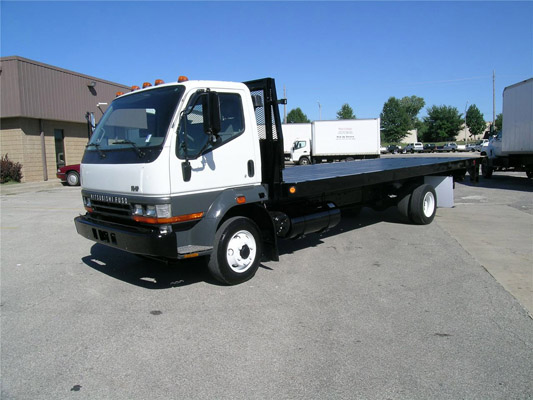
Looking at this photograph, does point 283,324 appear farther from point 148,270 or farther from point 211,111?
point 148,270

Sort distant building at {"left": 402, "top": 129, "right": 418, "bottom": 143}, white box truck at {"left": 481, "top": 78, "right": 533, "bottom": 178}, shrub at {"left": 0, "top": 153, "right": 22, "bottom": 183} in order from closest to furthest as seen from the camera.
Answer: white box truck at {"left": 481, "top": 78, "right": 533, "bottom": 178}, shrub at {"left": 0, "top": 153, "right": 22, "bottom": 183}, distant building at {"left": 402, "top": 129, "right": 418, "bottom": 143}

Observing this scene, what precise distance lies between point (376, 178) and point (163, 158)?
14.0 feet

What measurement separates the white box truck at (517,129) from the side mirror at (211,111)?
1536 cm

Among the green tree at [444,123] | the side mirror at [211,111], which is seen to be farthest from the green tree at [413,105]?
the side mirror at [211,111]

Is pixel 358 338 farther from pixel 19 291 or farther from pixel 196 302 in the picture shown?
pixel 19 291

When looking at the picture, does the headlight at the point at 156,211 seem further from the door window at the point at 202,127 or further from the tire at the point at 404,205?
the tire at the point at 404,205

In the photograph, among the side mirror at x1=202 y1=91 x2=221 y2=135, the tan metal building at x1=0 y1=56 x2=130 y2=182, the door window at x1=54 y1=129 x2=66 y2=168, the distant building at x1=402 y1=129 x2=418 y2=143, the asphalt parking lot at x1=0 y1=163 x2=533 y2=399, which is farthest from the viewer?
the distant building at x1=402 y1=129 x2=418 y2=143

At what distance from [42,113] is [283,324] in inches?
858

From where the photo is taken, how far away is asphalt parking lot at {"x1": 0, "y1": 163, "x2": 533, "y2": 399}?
3.14 metres

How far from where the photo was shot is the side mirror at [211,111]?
459 centimetres

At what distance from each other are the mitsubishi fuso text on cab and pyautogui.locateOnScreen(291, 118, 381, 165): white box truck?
2616 cm

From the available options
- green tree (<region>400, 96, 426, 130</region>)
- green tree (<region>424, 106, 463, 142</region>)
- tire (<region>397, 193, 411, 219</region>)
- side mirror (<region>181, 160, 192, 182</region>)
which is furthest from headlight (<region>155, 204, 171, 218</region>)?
green tree (<region>400, 96, 426, 130</region>)

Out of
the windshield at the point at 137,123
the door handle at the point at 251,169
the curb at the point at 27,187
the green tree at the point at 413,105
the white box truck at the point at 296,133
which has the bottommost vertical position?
the curb at the point at 27,187

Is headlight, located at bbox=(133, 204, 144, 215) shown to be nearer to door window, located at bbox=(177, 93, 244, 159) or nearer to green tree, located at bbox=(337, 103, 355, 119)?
door window, located at bbox=(177, 93, 244, 159)
